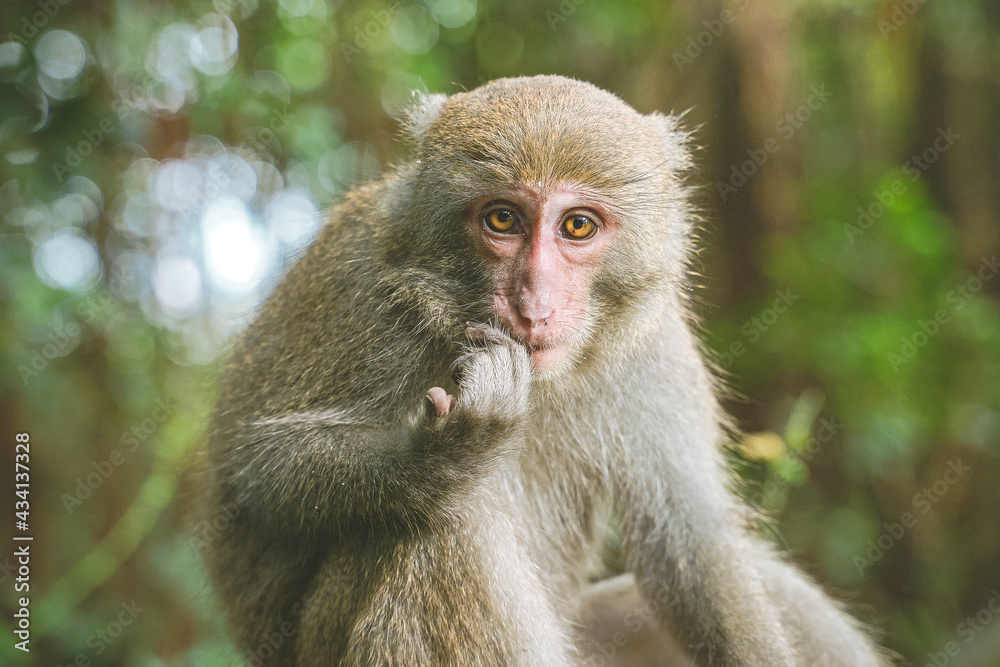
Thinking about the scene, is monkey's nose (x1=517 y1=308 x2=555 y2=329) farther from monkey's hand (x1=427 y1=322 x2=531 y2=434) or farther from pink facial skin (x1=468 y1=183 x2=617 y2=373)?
monkey's hand (x1=427 y1=322 x2=531 y2=434)

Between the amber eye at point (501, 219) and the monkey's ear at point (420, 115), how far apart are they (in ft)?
2.45

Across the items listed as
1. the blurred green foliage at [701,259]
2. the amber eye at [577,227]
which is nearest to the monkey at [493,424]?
the amber eye at [577,227]

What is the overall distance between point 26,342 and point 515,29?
22.1ft

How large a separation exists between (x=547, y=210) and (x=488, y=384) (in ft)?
2.65

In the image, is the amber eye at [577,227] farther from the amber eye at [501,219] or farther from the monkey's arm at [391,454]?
the monkey's arm at [391,454]

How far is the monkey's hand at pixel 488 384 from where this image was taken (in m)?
3.02

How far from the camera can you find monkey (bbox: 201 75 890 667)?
319 centimetres

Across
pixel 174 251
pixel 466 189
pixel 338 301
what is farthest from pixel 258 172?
pixel 466 189

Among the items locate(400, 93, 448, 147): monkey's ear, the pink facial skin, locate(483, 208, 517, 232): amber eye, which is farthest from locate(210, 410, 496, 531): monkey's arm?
locate(400, 93, 448, 147): monkey's ear

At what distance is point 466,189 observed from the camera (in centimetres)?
332

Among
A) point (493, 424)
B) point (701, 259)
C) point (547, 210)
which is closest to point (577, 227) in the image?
point (547, 210)

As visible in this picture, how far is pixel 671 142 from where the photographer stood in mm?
4016

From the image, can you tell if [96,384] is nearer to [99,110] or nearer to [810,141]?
[99,110]

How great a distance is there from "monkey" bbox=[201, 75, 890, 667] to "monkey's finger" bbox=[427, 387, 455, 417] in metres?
0.01
